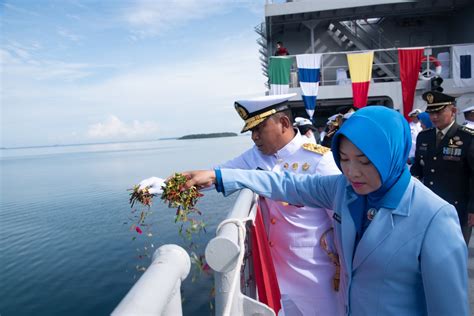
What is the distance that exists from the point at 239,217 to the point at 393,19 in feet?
49.5

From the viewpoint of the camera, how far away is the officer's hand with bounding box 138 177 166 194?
1.73m

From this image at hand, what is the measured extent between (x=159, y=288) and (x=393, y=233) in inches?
34.2

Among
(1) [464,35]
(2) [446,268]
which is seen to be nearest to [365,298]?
(2) [446,268]

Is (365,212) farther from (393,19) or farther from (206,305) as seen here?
(393,19)

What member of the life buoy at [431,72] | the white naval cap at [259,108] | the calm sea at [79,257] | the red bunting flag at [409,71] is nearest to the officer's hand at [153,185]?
the white naval cap at [259,108]

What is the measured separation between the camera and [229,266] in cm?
103

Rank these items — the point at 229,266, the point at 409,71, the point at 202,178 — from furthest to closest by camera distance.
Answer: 1. the point at 409,71
2. the point at 202,178
3. the point at 229,266

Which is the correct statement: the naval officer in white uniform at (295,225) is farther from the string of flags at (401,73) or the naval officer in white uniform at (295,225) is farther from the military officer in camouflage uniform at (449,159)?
the string of flags at (401,73)

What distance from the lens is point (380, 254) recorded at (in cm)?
121

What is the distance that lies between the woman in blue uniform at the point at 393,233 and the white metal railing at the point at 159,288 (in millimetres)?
730

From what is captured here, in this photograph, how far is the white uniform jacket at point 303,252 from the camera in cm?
211

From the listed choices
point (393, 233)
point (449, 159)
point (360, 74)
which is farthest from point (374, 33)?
point (393, 233)

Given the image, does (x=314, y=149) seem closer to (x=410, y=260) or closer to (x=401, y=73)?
(x=410, y=260)

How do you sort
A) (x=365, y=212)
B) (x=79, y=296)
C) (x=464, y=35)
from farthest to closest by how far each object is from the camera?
(x=464, y=35)
(x=79, y=296)
(x=365, y=212)
